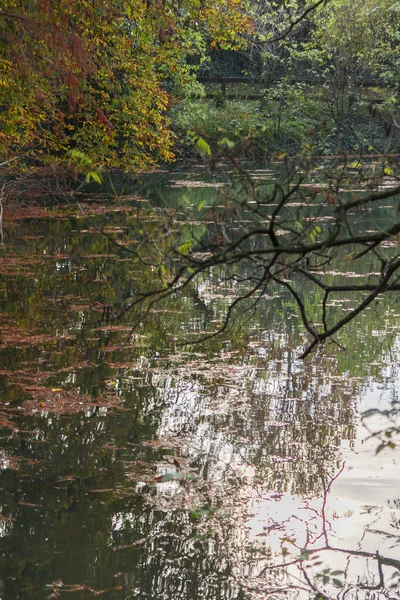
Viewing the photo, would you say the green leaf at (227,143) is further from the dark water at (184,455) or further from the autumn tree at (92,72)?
the autumn tree at (92,72)

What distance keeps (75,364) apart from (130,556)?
112 inches

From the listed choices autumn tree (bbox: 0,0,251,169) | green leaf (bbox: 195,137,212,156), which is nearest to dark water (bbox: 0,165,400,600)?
green leaf (bbox: 195,137,212,156)

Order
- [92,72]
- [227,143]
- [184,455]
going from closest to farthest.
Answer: [227,143] → [184,455] → [92,72]

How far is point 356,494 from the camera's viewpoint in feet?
14.2

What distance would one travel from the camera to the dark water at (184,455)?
3641 mm

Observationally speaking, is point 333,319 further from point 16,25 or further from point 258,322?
point 16,25

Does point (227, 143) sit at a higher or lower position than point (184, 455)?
higher

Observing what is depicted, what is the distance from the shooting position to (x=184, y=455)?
190 inches

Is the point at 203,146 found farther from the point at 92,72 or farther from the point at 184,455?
the point at 92,72

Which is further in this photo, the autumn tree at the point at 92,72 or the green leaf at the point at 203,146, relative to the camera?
the autumn tree at the point at 92,72

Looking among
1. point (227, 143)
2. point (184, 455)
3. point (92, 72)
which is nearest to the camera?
point (227, 143)

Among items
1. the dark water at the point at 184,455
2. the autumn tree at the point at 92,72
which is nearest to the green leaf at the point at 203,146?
the dark water at the point at 184,455

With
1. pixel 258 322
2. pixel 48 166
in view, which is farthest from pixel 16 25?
pixel 48 166

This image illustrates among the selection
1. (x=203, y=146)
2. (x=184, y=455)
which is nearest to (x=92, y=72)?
(x=184, y=455)
